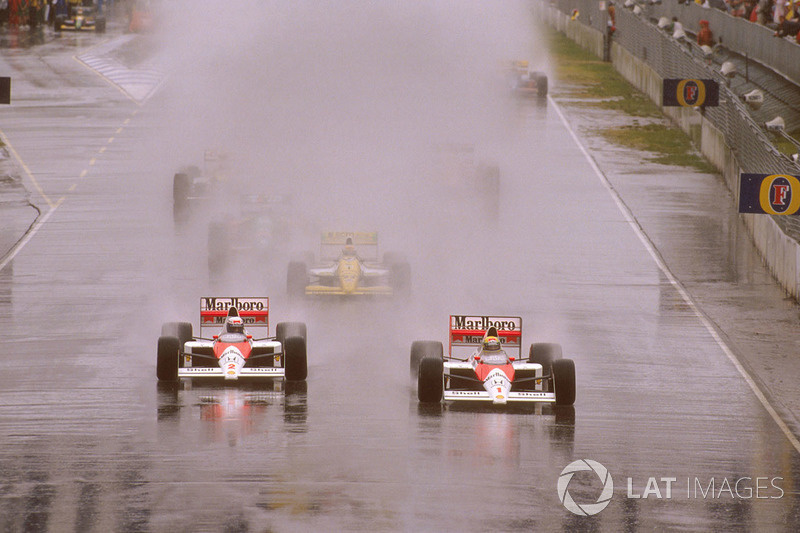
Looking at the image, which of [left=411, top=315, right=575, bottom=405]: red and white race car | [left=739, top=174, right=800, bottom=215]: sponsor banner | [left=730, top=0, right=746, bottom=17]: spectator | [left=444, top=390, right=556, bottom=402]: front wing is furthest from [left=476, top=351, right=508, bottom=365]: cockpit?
[left=730, top=0, right=746, bottom=17]: spectator

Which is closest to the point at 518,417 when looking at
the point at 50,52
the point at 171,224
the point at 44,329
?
the point at 44,329

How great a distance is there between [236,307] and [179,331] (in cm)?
103

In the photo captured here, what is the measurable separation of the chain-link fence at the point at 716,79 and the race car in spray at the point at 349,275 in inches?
350

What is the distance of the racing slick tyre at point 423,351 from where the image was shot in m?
20.9

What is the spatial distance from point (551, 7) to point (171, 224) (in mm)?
63096

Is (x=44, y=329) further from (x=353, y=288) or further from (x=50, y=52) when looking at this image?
(x=50, y=52)

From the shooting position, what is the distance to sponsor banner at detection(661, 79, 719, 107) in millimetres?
44500

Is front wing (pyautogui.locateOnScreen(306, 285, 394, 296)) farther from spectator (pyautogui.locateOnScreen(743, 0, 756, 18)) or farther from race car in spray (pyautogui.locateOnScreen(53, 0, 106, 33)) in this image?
race car in spray (pyautogui.locateOnScreen(53, 0, 106, 33))

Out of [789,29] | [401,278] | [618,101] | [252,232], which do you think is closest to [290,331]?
[401,278]

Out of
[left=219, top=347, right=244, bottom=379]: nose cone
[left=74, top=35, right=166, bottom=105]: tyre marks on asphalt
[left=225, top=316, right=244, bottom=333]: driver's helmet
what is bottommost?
[left=219, top=347, right=244, bottom=379]: nose cone

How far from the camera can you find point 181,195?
127 feet

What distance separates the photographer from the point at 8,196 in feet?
138

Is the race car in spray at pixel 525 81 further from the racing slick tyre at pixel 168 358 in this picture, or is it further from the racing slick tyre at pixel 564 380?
the racing slick tyre at pixel 564 380

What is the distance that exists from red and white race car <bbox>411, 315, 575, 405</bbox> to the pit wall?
33.0 feet
